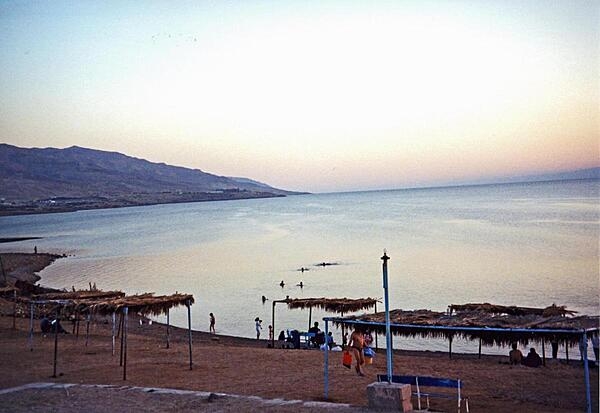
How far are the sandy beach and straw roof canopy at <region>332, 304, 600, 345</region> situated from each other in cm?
72

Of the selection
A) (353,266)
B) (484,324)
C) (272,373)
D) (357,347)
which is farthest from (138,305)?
(353,266)

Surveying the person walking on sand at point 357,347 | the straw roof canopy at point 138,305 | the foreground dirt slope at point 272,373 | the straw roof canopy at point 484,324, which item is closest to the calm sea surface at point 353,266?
the straw roof canopy at point 484,324

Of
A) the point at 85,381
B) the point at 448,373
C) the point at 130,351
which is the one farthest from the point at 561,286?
the point at 85,381

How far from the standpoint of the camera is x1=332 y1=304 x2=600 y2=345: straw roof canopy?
531 inches

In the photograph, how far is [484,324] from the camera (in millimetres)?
13969

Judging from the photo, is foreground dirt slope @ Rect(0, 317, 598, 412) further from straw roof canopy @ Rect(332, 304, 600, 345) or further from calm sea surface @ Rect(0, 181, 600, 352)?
calm sea surface @ Rect(0, 181, 600, 352)

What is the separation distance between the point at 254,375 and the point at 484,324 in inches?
209

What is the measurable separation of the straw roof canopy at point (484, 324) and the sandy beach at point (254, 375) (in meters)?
0.72

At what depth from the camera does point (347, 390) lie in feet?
37.5

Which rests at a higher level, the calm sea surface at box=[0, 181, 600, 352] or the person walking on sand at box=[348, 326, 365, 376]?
the person walking on sand at box=[348, 326, 365, 376]

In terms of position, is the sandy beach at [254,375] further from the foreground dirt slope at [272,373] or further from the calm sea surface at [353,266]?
the calm sea surface at [353,266]

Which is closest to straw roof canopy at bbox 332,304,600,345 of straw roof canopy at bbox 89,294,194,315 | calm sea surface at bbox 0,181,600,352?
straw roof canopy at bbox 89,294,194,315

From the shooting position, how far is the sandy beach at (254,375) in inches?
417

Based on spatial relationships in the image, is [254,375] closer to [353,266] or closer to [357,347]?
[357,347]
